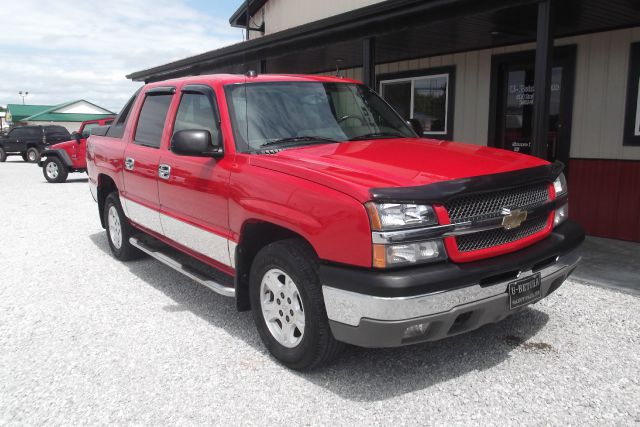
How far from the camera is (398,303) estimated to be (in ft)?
8.71

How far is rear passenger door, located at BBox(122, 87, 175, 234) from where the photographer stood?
15.7 ft

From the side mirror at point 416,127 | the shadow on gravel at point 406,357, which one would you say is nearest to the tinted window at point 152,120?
the shadow on gravel at point 406,357

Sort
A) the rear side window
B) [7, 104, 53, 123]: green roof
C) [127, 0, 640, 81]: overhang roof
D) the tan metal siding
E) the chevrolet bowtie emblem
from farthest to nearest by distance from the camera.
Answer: [7, 104, 53, 123]: green roof
the rear side window
the tan metal siding
[127, 0, 640, 81]: overhang roof
the chevrolet bowtie emblem

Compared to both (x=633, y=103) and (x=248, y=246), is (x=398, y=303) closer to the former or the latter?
(x=248, y=246)

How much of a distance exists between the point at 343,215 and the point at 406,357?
4.38ft

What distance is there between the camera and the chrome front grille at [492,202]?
2863mm

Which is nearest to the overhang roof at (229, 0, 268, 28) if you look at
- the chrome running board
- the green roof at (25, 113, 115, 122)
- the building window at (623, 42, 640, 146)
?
the building window at (623, 42, 640, 146)

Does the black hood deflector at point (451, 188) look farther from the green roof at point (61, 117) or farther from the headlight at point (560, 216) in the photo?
the green roof at point (61, 117)

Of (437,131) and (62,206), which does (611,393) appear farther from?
(62,206)

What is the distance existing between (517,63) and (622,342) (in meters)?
5.62

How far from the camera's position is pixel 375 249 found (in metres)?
2.68

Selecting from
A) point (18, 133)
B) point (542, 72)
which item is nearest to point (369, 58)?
point (542, 72)

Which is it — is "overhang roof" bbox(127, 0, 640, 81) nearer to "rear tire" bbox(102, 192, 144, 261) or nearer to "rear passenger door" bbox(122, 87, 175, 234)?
"rear passenger door" bbox(122, 87, 175, 234)

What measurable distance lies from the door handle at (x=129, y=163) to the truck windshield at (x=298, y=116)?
1683 millimetres
